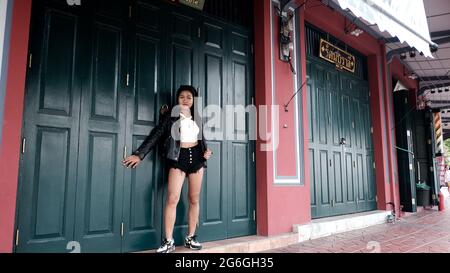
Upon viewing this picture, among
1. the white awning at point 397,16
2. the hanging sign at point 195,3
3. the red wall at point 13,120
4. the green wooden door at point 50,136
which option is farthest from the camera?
the hanging sign at point 195,3

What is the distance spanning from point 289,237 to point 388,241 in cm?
140

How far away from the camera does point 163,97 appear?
355 centimetres

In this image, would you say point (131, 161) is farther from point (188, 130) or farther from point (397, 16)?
point (397, 16)

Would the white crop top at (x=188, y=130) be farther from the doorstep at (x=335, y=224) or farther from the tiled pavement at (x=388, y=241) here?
the doorstep at (x=335, y=224)

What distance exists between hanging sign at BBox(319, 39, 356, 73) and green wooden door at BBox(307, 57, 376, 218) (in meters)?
0.13

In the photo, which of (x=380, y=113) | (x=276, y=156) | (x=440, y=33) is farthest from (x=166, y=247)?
(x=440, y=33)

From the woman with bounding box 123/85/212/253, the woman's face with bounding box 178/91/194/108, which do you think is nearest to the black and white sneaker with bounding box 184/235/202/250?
the woman with bounding box 123/85/212/253

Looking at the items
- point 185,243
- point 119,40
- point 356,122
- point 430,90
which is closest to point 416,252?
point 185,243

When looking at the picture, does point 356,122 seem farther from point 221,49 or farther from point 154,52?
point 154,52

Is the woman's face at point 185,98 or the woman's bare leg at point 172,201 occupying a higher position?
the woman's face at point 185,98

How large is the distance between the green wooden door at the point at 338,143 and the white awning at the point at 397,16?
185cm

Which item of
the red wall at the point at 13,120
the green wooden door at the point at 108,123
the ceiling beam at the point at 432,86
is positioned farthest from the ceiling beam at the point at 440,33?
the red wall at the point at 13,120

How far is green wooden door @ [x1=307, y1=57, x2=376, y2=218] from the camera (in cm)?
557

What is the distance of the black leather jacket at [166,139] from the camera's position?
3.09m
